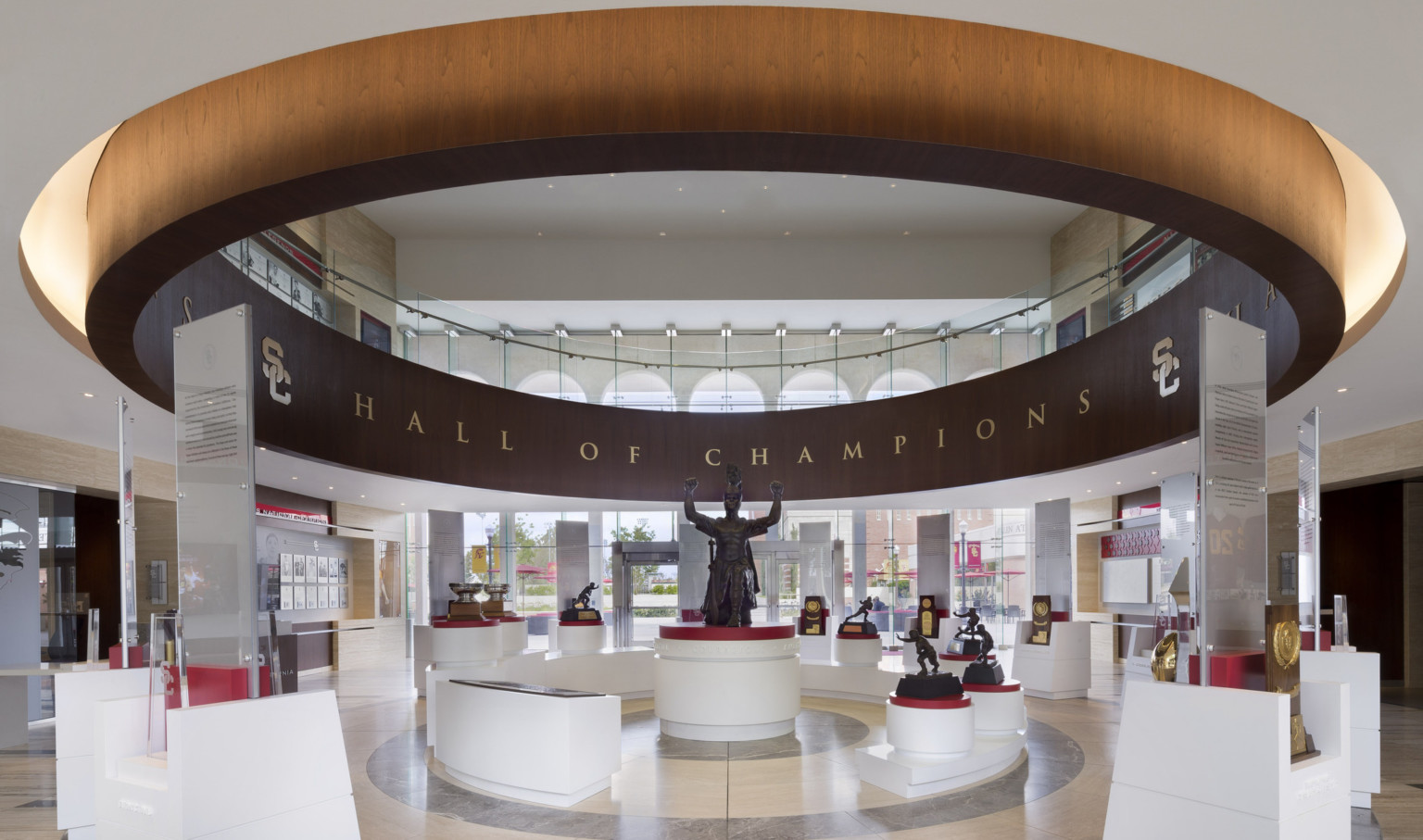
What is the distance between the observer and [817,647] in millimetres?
16922

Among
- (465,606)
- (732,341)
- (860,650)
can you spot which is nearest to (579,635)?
(465,606)

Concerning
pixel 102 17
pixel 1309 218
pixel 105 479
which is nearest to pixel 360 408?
pixel 105 479

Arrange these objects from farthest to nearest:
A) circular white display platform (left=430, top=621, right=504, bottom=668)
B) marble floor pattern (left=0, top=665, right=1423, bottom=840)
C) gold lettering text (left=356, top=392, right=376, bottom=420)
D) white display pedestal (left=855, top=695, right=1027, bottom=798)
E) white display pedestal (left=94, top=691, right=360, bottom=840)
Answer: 1. circular white display platform (left=430, top=621, right=504, bottom=668)
2. gold lettering text (left=356, top=392, right=376, bottom=420)
3. white display pedestal (left=855, top=695, right=1027, bottom=798)
4. marble floor pattern (left=0, top=665, right=1423, bottom=840)
5. white display pedestal (left=94, top=691, right=360, bottom=840)

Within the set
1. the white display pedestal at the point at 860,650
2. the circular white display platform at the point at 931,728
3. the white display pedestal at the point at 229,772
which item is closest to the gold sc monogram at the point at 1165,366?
the circular white display platform at the point at 931,728

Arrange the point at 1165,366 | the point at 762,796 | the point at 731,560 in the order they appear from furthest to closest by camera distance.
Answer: the point at 731,560, the point at 1165,366, the point at 762,796

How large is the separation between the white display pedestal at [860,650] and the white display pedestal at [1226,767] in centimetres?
961

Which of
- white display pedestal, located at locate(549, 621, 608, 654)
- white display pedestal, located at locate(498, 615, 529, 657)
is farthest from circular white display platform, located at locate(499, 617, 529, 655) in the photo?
white display pedestal, located at locate(549, 621, 608, 654)

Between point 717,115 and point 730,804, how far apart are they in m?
5.27

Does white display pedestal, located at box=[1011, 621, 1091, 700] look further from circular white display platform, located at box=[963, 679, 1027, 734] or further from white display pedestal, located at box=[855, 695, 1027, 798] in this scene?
white display pedestal, located at box=[855, 695, 1027, 798]

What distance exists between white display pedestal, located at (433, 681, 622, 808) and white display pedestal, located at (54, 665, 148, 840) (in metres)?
2.44

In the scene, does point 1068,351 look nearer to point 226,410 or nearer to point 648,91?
point 648,91

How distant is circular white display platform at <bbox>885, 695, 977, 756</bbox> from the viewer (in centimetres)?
761

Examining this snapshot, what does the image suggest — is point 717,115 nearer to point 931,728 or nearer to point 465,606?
point 931,728

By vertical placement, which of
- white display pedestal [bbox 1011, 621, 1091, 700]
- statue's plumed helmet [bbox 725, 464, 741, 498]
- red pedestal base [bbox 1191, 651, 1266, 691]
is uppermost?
statue's plumed helmet [bbox 725, 464, 741, 498]
